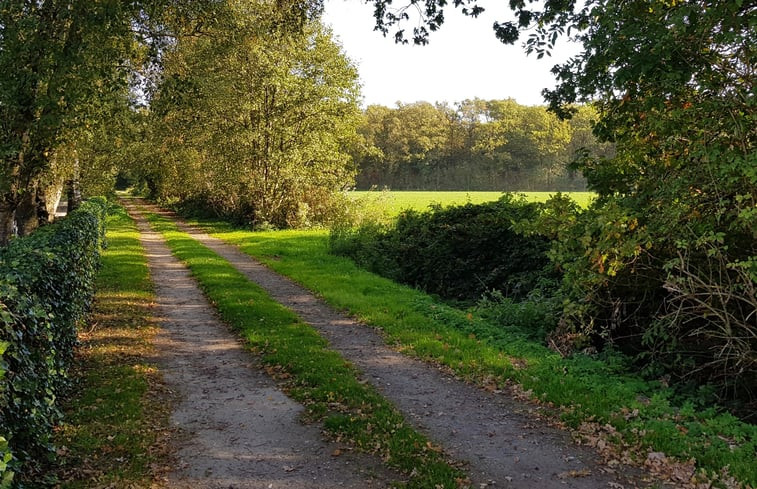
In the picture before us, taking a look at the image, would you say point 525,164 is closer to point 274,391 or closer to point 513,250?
point 513,250

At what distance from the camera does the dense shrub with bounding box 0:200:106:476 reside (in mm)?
4152

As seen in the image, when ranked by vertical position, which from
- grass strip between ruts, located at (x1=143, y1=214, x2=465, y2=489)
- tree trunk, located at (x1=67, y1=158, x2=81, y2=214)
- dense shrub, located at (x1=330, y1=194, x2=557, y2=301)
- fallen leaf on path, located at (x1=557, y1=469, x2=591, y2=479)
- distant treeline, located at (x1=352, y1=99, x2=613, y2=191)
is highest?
distant treeline, located at (x1=352, y1=99, x2=613, y2=191)

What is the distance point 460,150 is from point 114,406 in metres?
91.3

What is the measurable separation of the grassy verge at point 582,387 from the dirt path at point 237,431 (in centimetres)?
252

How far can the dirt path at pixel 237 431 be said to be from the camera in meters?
5.01

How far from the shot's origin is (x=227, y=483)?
4926 mm

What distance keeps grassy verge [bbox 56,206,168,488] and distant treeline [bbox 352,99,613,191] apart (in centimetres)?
7409

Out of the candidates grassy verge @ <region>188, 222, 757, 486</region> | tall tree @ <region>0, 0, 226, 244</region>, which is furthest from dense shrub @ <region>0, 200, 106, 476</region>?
grassy verge @ <region>188, 222, 757, 486</region>

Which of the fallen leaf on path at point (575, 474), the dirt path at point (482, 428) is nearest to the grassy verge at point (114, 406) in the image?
the dirt path at point (482, 428)

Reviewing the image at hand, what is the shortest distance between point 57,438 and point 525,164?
3444 inches

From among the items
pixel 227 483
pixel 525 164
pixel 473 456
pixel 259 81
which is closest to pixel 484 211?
pixel 473 456

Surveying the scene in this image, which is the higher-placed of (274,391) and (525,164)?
(525,164)

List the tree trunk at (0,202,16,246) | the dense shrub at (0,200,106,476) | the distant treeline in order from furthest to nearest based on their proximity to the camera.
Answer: the distant treeline, the tree trunk at (0,202,16,246), the dense shrub at (0,200,106,476)

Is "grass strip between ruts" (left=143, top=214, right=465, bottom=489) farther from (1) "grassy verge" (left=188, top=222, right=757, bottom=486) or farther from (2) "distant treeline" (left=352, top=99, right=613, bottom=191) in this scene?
(2) "distant treeline" (left=352, top=99, right=613, bottom=191)
